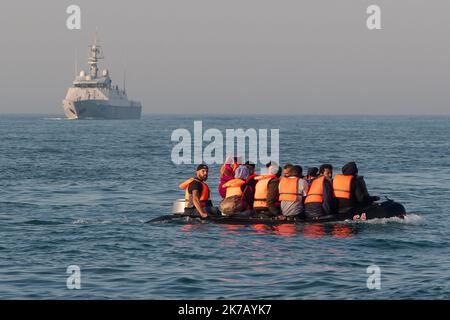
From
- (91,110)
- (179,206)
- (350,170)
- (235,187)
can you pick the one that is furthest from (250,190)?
(91,110)

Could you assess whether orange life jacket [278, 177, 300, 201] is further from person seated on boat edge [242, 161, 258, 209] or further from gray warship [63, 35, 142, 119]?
gray warship [63, 35, 142, 119]

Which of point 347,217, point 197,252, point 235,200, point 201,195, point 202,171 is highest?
point 202,171

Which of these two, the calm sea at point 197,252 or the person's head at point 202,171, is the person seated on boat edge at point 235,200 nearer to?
the calm sea at point 197,252

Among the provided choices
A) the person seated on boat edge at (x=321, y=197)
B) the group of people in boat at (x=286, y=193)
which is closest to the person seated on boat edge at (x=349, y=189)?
the group of people in boat at (x=286, y=193)

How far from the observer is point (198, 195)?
65.8ft

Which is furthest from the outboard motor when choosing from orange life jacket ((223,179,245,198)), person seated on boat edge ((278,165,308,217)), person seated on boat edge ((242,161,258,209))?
person seated on boat edge ((278,165,308,217))

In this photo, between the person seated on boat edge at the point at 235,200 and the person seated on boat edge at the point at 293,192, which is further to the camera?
the person seated on boat edge at the point at 235,200

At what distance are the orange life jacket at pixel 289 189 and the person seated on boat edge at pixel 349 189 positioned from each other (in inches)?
38.2

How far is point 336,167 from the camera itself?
42.6 metres

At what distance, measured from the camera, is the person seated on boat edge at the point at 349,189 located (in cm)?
1947

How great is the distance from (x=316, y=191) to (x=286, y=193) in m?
0.73

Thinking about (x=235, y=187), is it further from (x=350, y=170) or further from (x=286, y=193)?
(x=350, y=170)
